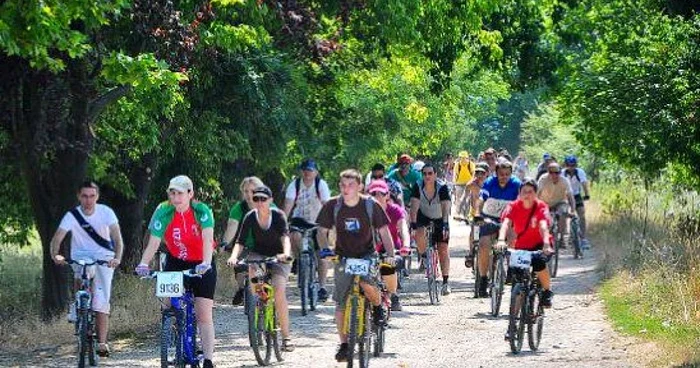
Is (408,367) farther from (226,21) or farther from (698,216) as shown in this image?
(698,216)

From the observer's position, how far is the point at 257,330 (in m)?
14.9

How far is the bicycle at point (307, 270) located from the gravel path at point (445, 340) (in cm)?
21

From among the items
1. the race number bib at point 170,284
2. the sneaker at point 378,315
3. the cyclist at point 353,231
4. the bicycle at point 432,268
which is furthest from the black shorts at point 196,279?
the bicycle at point 432,268

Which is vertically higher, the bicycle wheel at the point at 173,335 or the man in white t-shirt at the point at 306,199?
the man in white t-shirt at the point at 306,199

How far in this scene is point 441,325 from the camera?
730 inches

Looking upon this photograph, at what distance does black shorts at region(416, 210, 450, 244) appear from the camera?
71.3 feet

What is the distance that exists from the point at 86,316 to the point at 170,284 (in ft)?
7.35

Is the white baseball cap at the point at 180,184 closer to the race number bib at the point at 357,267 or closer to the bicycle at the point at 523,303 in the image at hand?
the race number bib at the point at 357,267

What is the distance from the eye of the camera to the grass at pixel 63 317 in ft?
57.4

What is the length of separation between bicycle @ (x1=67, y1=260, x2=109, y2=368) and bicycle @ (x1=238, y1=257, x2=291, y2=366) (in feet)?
4.64

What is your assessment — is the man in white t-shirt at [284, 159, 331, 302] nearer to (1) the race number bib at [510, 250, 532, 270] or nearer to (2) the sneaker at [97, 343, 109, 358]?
(1) the race number bib at [510, 250, 532, 270]

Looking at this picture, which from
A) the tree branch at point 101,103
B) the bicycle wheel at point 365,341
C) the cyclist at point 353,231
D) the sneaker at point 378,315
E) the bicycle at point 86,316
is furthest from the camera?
the tree branch at point 101,103

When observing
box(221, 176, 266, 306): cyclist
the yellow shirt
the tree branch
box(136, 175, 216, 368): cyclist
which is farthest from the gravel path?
the yellow shirt

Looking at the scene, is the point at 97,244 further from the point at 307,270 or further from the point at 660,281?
the point at 660,281
